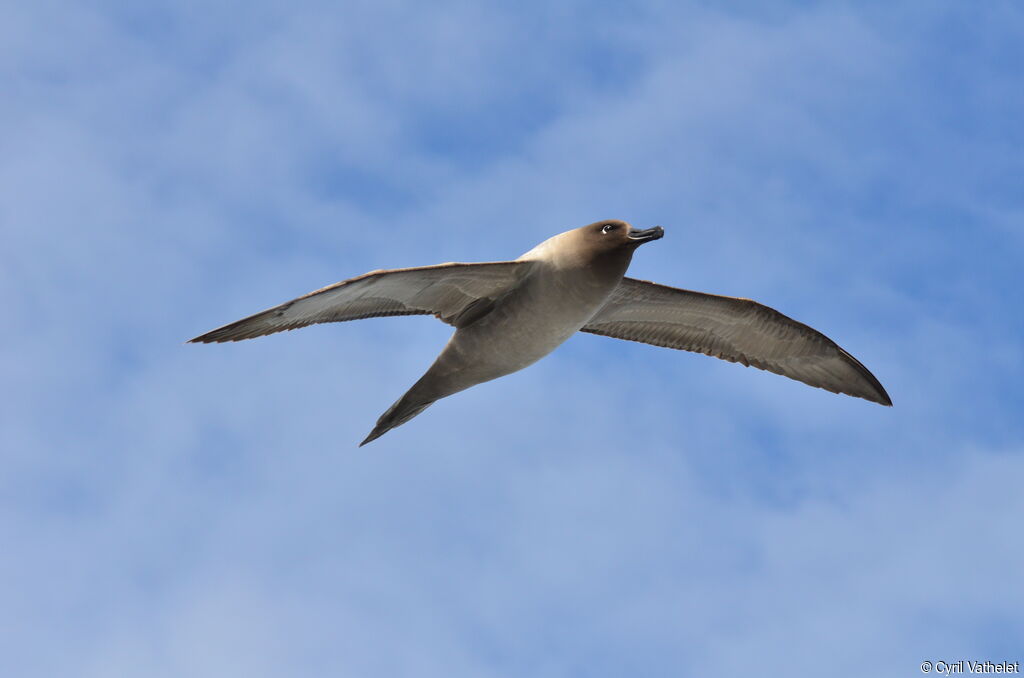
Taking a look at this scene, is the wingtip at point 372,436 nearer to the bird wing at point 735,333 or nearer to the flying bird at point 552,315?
the flying bird at point 552,315

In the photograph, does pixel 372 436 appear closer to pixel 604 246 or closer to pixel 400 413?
pixel 400 413

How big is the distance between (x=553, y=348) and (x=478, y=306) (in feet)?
3.55

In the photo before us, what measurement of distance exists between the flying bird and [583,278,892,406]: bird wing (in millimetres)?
14

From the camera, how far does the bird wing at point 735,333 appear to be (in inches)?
600

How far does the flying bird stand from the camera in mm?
13383

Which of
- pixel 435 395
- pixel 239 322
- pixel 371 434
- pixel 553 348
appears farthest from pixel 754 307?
pixel 239 322

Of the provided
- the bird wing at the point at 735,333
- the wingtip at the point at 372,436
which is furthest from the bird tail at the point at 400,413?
the bird wing at the point at 735,333

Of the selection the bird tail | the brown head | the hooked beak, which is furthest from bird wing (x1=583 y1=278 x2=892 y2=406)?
the bird tail

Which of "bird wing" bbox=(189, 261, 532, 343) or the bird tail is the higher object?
"bird wing" bbox=(189, 261, 532, 343)

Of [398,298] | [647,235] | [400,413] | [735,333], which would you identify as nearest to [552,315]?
[647,235]

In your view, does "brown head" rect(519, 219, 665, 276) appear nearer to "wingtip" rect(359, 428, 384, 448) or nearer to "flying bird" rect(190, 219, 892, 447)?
"flying bird" rect(190, 219, 892, 447)

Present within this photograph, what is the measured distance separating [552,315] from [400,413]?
2620 mm

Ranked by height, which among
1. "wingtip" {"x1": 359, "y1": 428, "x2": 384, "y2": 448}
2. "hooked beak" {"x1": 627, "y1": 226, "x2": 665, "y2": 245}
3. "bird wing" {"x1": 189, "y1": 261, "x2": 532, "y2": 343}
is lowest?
"wingtip" {"x1": 359, "y1": 428, "x2": 384, "y2": 448}

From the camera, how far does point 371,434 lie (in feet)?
48.8
